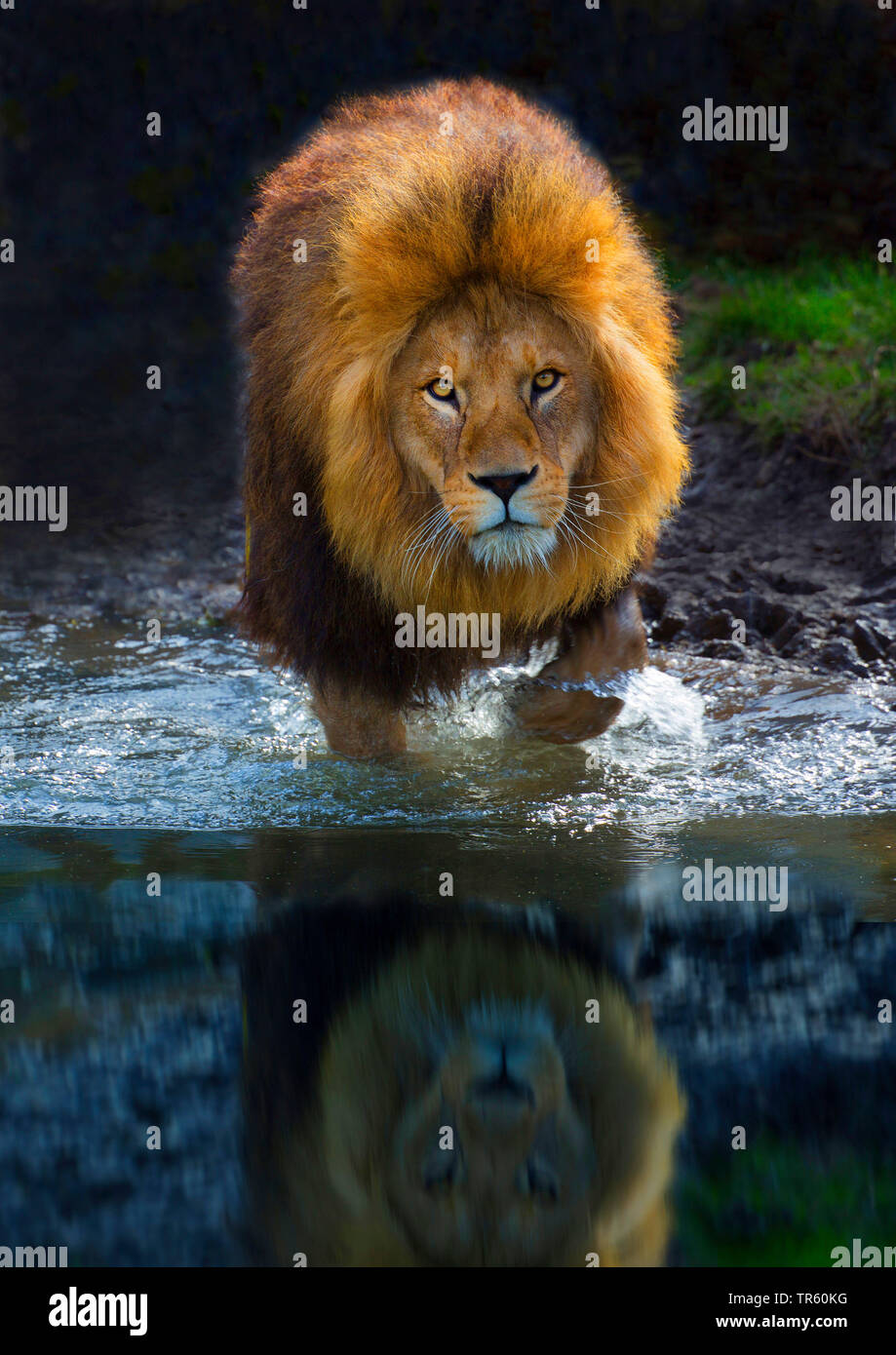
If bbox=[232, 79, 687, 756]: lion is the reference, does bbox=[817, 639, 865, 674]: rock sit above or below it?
below

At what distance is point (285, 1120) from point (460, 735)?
267 cm

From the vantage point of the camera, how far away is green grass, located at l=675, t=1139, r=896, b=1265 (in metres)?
2.73

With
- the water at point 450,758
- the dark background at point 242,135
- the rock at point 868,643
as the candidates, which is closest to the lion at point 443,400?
the water at point 450,758

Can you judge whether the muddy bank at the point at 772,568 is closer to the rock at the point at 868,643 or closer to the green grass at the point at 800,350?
the rock at the point at 868,643

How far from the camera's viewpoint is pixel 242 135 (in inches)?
428

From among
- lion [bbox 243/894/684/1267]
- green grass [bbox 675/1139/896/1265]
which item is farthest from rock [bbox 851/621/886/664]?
green grass [bbox 675/1139/896/1265]

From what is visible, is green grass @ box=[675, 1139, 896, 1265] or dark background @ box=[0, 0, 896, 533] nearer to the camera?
green grass @ box=[675, 1139, 896, 1265]

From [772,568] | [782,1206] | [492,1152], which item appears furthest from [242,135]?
[782,1206]

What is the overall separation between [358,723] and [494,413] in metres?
1.38

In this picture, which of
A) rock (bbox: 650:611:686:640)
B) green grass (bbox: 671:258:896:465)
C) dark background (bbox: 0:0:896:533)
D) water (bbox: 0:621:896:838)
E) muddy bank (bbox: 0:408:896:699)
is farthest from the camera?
dark background (bbox: 0:0:896:533)

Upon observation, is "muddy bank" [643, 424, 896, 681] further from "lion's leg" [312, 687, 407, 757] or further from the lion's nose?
the lion's nose

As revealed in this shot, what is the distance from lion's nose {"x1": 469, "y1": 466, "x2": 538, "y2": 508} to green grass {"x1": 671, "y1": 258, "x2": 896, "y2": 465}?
371 centimetres

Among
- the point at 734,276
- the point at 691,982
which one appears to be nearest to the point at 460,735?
the point at 691,982

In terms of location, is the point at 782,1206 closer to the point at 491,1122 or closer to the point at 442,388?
the point at 491,1122
